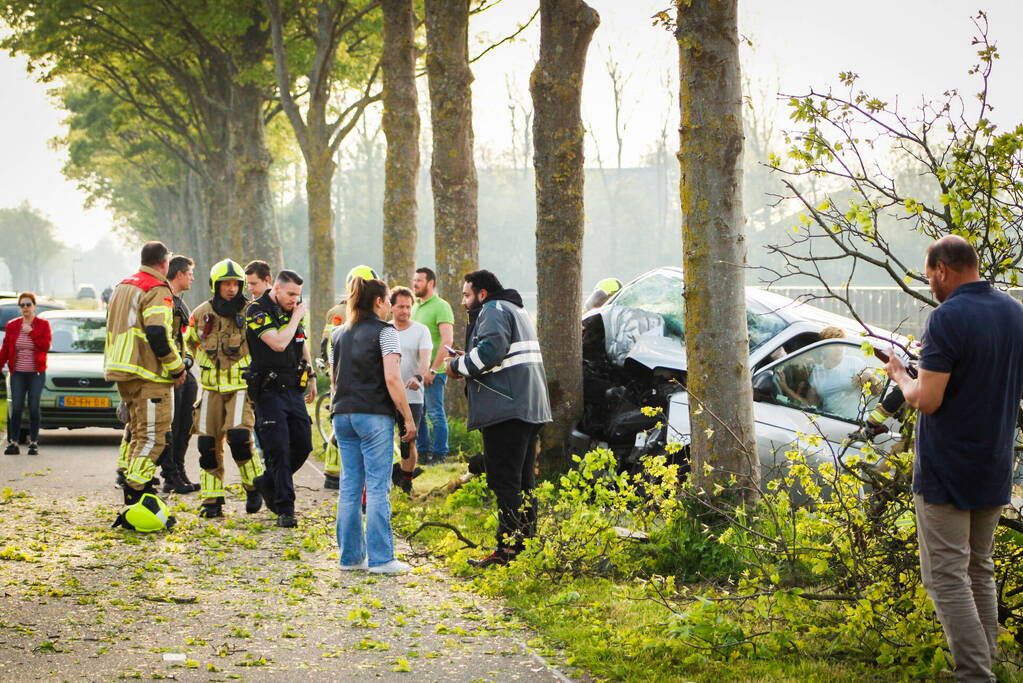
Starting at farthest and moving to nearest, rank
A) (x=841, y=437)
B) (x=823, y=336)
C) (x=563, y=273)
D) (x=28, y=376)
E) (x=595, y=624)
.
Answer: (x=28, y=376), (x=563, y=273), (x=823, y=336), (x=841, y=437), (x=595, y=624)

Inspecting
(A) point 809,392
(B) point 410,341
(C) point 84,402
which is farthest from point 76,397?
(A) point 809,392

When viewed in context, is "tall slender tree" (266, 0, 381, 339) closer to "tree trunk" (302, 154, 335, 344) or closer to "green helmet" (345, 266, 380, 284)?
"tree trunk" (302, 154, 335, 344)

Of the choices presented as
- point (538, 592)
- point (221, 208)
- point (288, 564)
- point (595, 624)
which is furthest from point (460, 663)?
point (221, 208)

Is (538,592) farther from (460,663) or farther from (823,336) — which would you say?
(823,336)

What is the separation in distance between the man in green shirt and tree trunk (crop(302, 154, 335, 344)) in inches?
433

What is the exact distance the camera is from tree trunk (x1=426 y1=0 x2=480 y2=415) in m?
15.5

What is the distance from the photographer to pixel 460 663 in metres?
5.82

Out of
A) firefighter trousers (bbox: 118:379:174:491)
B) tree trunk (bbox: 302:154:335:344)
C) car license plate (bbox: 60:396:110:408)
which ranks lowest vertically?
car license plate (bbox: 60:396:110:408)

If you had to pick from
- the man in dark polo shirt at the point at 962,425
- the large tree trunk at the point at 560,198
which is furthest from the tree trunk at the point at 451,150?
the man in dark polo shirt at the point at 962,425

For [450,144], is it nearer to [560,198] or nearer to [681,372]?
[560,198]

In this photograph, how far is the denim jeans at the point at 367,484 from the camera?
8.07 m

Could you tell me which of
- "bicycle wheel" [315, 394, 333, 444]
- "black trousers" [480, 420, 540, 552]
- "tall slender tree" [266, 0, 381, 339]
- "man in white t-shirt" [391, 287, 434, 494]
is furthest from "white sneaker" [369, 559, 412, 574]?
"tall slender tree" [266, 0, 381, 339]

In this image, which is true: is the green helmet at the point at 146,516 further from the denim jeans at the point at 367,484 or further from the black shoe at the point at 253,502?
the denim jeans at the point at 367,484

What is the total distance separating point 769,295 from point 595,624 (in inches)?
223
